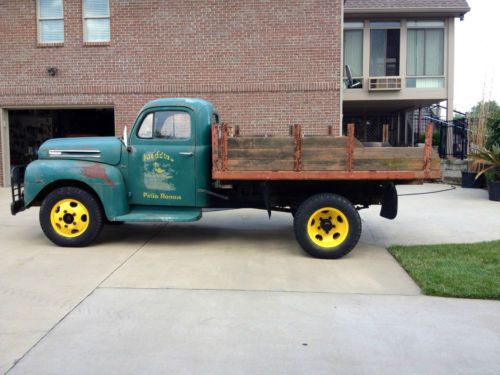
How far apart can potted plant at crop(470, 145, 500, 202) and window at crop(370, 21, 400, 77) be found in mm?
6965

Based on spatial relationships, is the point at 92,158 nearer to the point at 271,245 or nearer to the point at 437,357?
the point at 271,245

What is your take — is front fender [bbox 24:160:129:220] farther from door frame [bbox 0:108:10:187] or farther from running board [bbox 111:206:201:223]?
door frame [bbox 0:108:10:187]

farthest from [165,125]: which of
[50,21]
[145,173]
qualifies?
[50,21]

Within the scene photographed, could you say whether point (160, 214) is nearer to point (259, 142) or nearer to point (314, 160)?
point (259, 142)

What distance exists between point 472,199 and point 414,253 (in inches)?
264

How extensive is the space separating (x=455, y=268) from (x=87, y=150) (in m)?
5.22

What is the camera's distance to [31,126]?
57.4ft

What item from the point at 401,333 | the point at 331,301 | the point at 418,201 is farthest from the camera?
the point at 418,201

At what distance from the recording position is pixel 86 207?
700cm

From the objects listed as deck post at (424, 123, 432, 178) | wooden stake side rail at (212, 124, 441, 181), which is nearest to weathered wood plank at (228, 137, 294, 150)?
wooden stake side rail at (212, 124, 441, 181)

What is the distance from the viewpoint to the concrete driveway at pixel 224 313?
365 centimetres

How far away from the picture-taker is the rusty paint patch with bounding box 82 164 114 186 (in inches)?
272

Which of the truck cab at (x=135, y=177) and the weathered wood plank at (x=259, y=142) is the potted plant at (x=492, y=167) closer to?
the weathered wood plank at (x=259, y=142)

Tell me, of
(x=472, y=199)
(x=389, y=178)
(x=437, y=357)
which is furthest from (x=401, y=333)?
(x=472, y=199)
